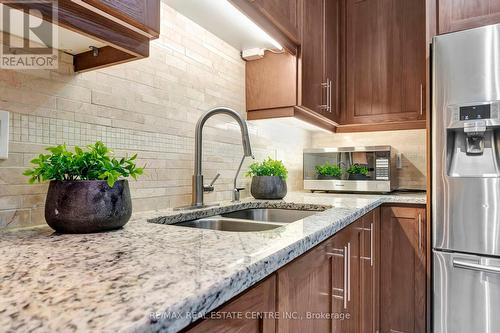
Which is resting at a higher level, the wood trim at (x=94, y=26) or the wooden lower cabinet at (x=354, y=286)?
the wood trim at (x=94, y=26)

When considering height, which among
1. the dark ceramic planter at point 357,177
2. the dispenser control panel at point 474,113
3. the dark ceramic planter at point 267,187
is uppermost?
the dispenser control panel at point 474,113

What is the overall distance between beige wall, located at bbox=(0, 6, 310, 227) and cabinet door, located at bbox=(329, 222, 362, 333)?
661 mm

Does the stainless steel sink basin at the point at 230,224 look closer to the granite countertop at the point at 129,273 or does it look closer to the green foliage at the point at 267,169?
the granite countertop at the point at 129,273

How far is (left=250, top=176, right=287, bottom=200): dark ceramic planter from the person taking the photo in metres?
1.65

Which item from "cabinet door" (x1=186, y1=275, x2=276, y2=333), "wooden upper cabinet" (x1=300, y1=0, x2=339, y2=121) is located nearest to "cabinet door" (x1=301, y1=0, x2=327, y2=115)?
"wooden upper cabinet" (x1=300, y1=0, x2=339, y2=121)

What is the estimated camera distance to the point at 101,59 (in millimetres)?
878

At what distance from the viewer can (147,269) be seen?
1.61 feet

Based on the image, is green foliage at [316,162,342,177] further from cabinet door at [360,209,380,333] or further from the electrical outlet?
the electrical outlet

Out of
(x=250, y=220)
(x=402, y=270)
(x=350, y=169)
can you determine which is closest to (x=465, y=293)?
(x=402, y=270)

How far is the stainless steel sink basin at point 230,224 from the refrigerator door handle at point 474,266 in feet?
3.13

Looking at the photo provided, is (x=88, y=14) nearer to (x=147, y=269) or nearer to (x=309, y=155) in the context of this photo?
(x=147, y=269)

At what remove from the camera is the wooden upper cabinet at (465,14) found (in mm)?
1534

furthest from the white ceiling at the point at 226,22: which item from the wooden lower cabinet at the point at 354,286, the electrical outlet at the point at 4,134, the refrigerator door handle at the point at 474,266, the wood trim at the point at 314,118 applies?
the refrigerator door handle at the point at 474,266

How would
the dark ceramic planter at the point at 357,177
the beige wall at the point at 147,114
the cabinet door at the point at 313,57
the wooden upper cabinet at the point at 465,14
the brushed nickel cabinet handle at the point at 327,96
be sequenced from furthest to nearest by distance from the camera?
the dark ceramic planter at the point at 357,177 < the brushed nickel cabinet handle at the point at 327,96 < the cabinet door at the point at 313,57 < the wooden upper cabinet at the point at 465,14 < the beige wall at the point at 147,114
